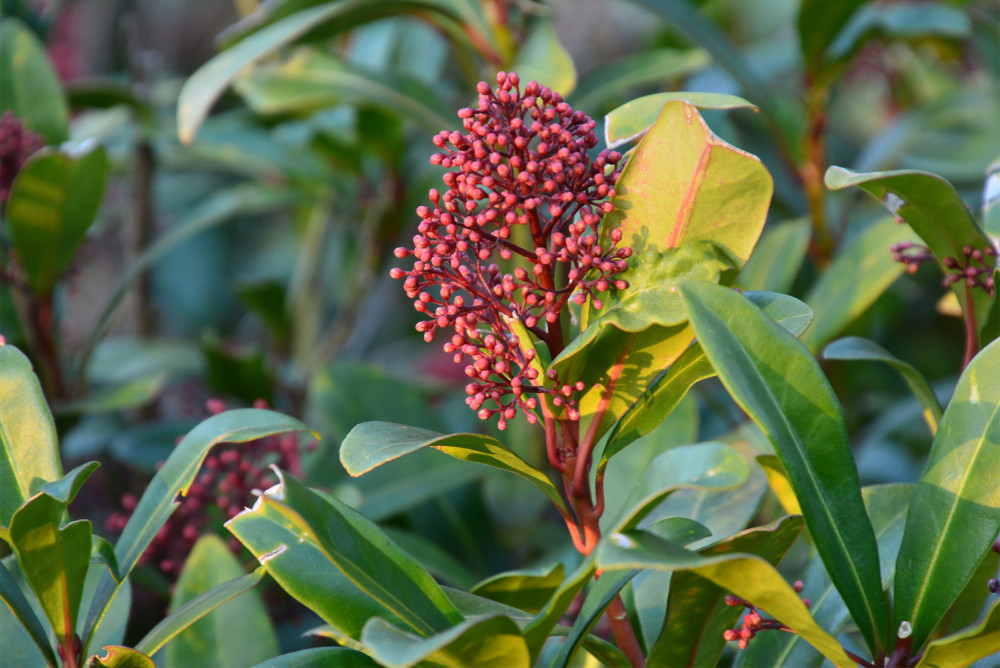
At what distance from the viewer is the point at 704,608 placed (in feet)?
2.16

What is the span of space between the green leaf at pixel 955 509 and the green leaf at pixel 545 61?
0.67 meters

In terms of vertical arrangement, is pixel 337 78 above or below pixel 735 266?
above

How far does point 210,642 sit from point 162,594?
0.27 m

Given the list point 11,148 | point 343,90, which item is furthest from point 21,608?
point 343,90

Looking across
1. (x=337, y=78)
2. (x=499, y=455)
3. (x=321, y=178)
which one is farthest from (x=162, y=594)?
(x=321, y=178)

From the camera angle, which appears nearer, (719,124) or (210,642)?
(210,642)

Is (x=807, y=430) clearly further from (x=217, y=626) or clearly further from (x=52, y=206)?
(x=52, y=206)

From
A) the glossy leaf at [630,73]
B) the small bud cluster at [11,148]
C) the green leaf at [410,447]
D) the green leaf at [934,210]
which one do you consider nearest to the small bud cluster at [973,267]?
the green leaf at [934,210]

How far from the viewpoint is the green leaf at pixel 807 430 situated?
1.86 ft

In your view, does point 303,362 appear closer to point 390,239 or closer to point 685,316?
point 390,239

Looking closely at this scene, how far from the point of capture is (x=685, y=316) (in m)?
0.57

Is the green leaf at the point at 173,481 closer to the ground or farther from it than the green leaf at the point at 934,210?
closer to the ground

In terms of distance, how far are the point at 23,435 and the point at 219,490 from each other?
0.38 m

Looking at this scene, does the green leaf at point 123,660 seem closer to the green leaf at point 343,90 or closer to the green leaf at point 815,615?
the green leaf at point 815,615
